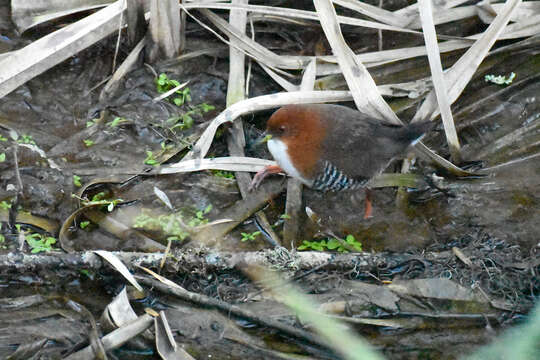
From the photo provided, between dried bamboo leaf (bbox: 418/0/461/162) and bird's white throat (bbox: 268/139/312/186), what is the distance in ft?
3.42

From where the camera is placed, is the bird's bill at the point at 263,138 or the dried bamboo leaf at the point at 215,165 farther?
the dried bamboo leaf at the point at 215,165

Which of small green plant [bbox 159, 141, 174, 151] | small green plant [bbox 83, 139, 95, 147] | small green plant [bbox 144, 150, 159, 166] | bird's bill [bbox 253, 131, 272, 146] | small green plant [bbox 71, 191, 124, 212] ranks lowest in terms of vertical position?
small green plant [bbox 71, 191, 124, 212]

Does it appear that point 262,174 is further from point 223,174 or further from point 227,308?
point 227,308

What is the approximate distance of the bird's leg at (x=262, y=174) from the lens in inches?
→ 170

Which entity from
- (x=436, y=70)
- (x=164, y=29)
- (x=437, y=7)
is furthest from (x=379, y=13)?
(x=164, y=29)

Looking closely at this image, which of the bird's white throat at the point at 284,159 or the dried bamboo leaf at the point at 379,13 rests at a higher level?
the dried bamboo leaf at the point at 379,13

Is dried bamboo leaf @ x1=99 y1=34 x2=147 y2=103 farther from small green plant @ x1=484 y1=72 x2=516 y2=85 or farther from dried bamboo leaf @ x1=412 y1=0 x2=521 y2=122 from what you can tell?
small green plant @ x1=484 y1=72 x2=516 y2=85

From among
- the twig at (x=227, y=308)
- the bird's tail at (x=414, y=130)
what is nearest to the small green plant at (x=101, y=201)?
the twig at (x=227, y=308)

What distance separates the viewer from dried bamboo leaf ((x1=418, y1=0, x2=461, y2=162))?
431 centimetres

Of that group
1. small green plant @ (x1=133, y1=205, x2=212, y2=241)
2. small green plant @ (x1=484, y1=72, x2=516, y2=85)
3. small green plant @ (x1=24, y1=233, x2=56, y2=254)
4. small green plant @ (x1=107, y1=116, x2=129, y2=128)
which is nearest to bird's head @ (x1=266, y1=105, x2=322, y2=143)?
small green plant @ (x1=133, y1=205, x2=212, y2=241)

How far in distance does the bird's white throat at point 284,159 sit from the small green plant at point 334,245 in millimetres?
369

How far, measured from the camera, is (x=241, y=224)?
4168 millimetres

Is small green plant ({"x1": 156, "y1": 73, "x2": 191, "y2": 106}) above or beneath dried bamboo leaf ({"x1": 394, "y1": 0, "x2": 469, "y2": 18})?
beneath

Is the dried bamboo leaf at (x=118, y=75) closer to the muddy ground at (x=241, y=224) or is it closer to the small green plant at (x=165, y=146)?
the muddy ground at (x=241, y=224)
